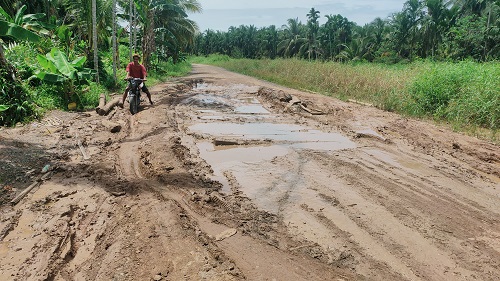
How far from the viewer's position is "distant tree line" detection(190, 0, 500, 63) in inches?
1193

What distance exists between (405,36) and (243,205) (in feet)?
141

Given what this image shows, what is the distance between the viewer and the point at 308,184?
190 inches

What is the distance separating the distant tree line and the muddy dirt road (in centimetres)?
2599

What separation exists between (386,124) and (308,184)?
512 centimetres

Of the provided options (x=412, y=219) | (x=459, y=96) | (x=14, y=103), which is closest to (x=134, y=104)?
(x=14, y=103)

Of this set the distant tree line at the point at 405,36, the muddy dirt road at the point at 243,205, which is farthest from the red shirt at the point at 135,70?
the distant tree line at the point at 405,36

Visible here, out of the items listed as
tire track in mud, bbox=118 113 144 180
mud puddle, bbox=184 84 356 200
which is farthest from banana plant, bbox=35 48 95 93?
mud puddle, bbox=184 84 356 200

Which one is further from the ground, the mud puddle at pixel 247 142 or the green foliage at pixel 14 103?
the green foliage at pixel 14 103

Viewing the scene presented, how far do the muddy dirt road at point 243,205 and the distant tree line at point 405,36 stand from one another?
2599cm

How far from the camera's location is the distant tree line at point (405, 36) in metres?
30.3

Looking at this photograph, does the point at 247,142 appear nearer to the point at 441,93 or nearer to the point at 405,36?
the point at 441,93

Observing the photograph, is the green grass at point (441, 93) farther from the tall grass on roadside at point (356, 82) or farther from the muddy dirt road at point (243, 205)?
the muddy dirt road at point (243, 205)

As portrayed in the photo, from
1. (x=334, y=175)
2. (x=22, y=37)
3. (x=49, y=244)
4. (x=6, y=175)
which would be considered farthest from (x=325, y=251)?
(x=22, y=37)

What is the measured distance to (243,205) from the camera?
412 centimetres
